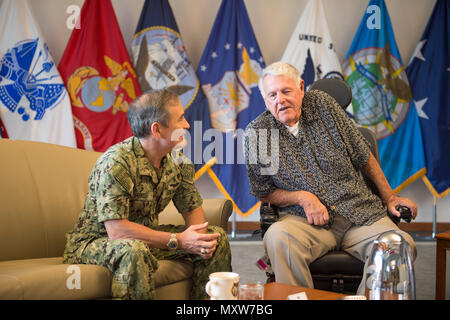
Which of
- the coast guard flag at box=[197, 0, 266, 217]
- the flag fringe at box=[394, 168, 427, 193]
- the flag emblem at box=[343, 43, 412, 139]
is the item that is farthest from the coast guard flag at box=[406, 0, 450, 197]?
the coast guard flag at box=[197, 0, 266, 217]

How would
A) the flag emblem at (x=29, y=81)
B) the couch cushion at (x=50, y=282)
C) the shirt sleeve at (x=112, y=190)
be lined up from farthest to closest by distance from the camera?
1. the flag emblem at (x=29, y=81)
2. the shirt sleeve at (x=112, y=190)
3. the couch cushion at (x=50, y=282)

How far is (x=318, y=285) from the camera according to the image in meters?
1.89

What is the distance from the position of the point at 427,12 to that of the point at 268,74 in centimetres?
277

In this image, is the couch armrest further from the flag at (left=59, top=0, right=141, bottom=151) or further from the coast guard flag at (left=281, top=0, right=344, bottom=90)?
the coast guard flag at (left=281, top=0, right=344, bottom=90)

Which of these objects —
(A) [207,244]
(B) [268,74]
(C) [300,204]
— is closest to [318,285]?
(C) [300,204]

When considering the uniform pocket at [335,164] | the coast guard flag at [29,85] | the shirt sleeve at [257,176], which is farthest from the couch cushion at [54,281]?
the coast guard flag at [29,85]

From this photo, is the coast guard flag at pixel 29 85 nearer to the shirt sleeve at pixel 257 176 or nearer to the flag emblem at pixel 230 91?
the flag emblem at pixel 230 91

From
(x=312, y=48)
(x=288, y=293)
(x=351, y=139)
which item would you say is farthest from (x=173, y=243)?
(x=312, y=48)

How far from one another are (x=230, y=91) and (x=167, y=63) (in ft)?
1.92

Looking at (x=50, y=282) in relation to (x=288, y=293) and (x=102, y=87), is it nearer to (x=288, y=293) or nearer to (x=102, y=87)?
(x=288, y=293)

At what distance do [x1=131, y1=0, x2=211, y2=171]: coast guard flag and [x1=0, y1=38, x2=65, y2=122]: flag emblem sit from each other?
0.71 m

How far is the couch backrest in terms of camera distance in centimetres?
190

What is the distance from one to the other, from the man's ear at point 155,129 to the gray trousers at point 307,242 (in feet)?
2.05

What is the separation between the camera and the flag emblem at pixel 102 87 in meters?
3.83
